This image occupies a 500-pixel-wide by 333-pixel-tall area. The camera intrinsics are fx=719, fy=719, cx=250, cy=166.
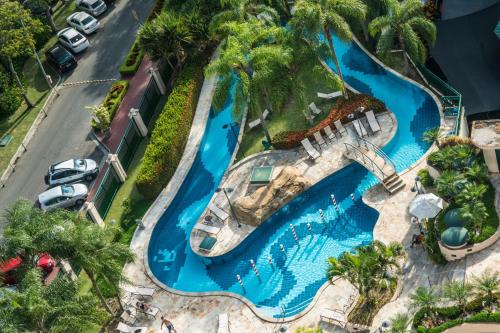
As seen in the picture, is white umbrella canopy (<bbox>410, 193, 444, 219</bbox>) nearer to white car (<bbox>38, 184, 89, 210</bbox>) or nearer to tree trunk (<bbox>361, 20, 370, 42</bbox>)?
tree trunk (<bbox>361, 20, 370, 42</bbox>)

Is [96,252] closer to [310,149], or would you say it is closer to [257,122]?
[310,149]

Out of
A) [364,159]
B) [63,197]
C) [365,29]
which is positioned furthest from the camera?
[365,29]

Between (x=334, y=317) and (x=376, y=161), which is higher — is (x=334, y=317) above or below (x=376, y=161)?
below

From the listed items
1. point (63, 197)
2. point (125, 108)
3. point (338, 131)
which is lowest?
point (338, 131)

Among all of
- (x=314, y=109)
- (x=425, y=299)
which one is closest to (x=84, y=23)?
(x=314, y=109)

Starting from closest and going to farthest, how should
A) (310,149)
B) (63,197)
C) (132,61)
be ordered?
(310,149) < (63,197) < (132,61)

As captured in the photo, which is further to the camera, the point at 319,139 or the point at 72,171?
the point at 72,171

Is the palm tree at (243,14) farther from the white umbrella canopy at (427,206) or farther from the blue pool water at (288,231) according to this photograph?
the white umbrella canopy at (427,206)

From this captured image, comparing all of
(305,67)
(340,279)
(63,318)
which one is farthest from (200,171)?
(63,318)
